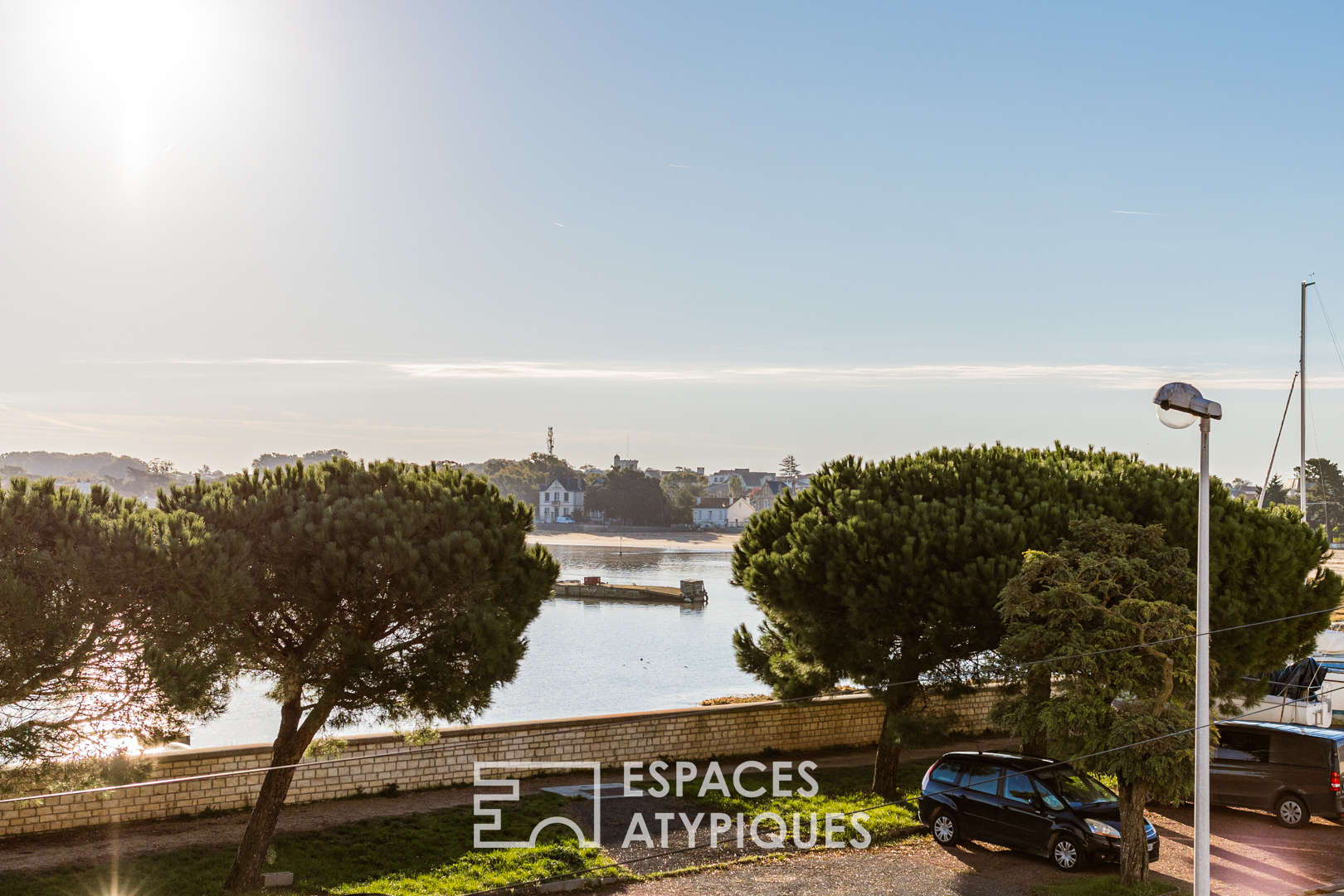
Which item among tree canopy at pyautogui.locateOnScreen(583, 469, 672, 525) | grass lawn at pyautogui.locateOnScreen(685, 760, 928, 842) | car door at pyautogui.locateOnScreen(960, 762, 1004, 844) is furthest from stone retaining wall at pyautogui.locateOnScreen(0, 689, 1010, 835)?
tree canopy at pyautogui.locateOnScreen(583, 469, 672, 525)

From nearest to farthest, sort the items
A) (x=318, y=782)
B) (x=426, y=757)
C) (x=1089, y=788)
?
(x=1089, y=788), (x=318, y=782), (x=426, y=757)

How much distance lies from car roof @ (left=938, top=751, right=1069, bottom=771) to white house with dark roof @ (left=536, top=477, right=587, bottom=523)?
12677cm

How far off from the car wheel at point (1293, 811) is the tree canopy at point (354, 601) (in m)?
13.2

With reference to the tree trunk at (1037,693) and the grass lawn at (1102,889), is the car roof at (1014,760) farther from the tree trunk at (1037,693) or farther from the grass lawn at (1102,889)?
the grass lawn at (1102,889)

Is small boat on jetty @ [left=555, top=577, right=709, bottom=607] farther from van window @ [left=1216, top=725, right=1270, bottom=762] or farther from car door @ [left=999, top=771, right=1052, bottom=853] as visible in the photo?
car door @ [left=999, top=771, right=1052, bottom=853]

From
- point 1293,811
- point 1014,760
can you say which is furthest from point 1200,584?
point 1293,811

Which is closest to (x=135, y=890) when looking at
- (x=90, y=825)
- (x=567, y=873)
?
(x=90, y=825)

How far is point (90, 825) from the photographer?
621 inches

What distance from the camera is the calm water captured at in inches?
1689

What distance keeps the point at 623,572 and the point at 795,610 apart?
85.2 meters

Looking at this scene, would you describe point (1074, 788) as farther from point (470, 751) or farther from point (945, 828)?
point (470, 751)

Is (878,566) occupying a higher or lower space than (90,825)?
higher

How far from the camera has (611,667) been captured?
5659 cm

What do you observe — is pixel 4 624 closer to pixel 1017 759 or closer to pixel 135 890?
pixel 135 890
